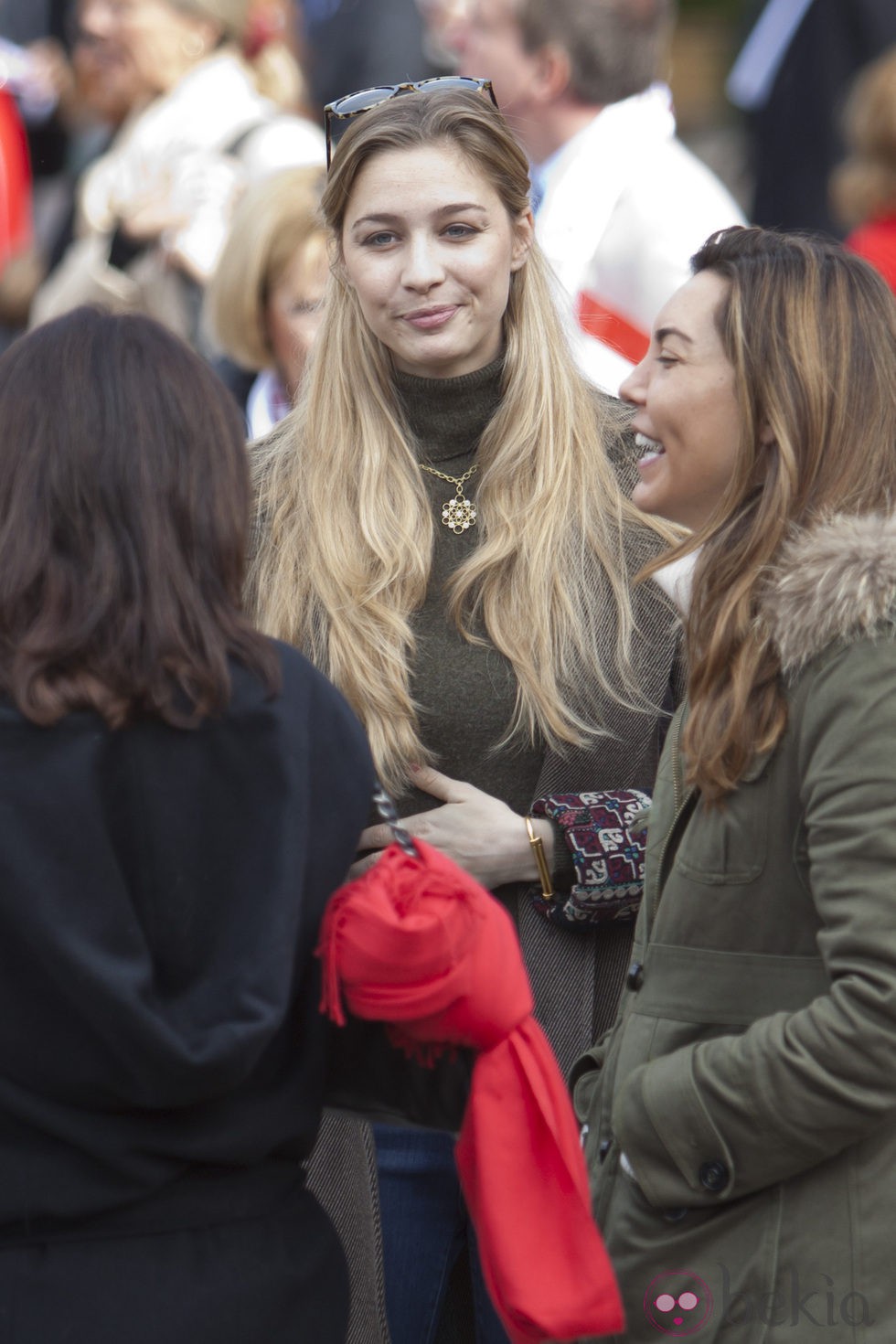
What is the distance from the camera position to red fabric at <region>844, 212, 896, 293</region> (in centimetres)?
461

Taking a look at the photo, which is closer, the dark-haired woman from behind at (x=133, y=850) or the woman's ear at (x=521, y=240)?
the dark-haired woman from behind at (x=133, y=850)

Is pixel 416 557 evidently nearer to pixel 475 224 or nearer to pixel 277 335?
pixel 475 224

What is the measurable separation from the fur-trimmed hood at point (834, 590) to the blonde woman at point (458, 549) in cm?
72

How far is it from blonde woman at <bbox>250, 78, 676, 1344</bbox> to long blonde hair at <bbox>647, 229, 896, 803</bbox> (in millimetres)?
590

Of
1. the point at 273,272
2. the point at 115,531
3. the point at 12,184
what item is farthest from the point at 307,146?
the point at 115,531

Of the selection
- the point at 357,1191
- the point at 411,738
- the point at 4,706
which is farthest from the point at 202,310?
the point at 4,706

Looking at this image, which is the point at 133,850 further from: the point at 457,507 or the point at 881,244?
the point at 881,244

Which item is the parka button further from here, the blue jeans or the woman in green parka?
the blue jeans

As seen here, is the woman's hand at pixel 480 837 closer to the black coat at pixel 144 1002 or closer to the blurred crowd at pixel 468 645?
the blurred crowd at pixel 468 645

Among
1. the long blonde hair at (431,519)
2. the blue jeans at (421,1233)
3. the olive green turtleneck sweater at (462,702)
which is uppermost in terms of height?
the long blonde hair at (431,519)

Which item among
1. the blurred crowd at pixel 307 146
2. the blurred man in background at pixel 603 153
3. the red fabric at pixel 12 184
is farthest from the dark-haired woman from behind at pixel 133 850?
the red fabric at pixel 12 184

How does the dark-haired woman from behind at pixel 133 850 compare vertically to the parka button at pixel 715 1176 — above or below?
above

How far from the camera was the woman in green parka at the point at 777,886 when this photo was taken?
6.15 ft

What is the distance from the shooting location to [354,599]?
2.78 metres
